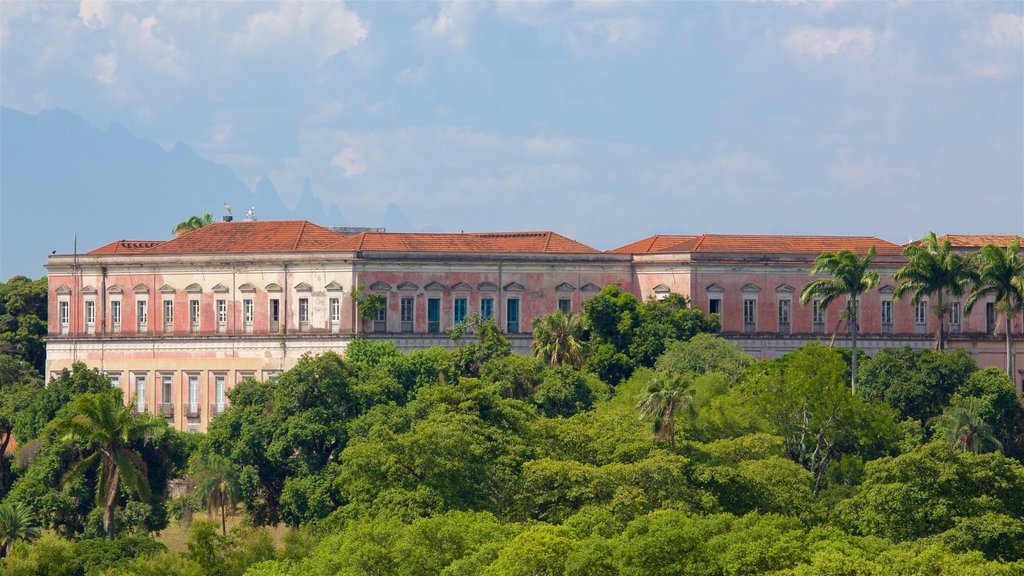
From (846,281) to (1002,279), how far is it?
681cm

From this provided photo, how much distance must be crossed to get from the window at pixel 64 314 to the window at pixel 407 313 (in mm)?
15820

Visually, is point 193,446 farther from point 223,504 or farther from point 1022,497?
point 1022,497

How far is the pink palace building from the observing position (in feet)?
330

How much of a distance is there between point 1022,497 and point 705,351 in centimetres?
2650

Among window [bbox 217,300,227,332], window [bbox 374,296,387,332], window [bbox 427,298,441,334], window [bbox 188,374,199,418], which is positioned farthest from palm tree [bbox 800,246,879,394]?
window [bbox 188,374,199,418]

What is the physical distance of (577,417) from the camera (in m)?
79.8

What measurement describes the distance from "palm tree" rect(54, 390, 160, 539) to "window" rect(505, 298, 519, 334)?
76.9 feet

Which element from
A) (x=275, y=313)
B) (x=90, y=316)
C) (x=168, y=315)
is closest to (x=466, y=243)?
(x=275, y=313)

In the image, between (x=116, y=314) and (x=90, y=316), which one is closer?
(x=116, y=314)

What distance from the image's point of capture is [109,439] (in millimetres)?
80312

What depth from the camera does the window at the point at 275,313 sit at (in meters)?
101

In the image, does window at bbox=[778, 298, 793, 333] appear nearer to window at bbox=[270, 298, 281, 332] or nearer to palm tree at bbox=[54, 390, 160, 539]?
window at bbox=[270, 298, 281, 332]

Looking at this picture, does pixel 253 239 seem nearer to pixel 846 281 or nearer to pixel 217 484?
pixel 217 484

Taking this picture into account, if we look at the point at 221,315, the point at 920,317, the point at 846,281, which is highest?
the point at 846,281
